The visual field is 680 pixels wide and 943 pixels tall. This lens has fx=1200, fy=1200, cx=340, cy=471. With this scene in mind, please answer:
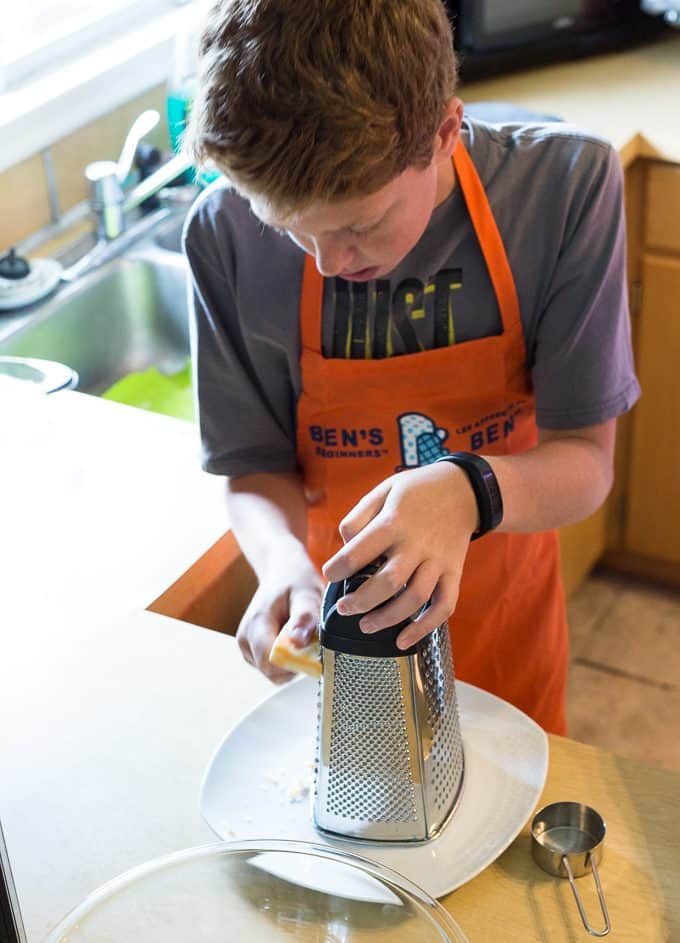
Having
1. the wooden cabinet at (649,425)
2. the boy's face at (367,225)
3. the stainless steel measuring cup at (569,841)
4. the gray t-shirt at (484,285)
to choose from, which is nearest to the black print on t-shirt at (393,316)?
the gray t-shirt at (484,285)

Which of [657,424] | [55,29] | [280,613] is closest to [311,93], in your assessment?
[280,613]

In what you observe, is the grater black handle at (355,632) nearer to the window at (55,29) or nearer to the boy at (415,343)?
the boy at (415,343)

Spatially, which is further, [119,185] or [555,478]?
[119,185]

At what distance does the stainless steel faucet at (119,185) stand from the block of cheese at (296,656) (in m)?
1.07

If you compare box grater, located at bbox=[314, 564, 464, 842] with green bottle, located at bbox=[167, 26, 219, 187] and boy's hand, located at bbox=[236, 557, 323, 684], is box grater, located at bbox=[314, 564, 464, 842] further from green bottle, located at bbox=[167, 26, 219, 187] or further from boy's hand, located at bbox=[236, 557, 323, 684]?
green bottle, located at bbox=[167, 26, 219, 187]

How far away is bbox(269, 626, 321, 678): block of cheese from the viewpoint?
36.2 inches

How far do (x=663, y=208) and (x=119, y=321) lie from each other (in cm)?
90

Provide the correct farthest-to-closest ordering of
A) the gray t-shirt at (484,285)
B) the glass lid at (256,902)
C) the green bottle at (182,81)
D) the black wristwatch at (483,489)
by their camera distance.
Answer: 1. the green bottle at (182,81)
2. the gray t-shirt at (484,285)
3. the black wristwatch at (483,489)
4. the glass lid at (256,902)

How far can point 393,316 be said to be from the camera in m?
1.13

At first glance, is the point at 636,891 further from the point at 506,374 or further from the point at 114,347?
the point at 114,347

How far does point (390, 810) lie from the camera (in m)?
0.87

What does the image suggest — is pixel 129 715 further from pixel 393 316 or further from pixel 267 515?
pixel 393 316

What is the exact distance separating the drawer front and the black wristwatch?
3.77 feet

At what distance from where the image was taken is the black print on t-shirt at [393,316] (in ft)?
3.68
